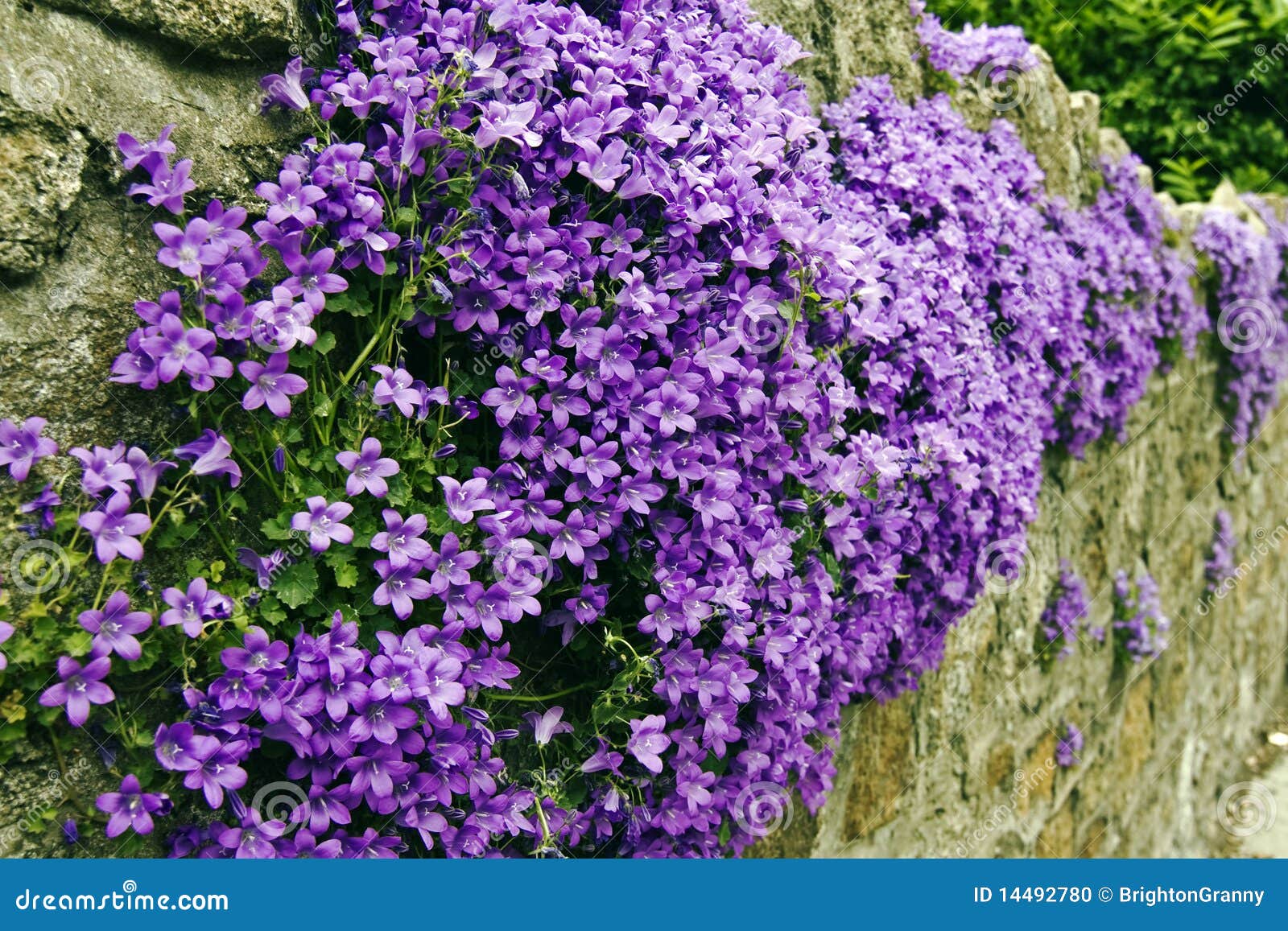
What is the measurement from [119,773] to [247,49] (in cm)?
117

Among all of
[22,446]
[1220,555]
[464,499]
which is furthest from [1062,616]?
[22,446]

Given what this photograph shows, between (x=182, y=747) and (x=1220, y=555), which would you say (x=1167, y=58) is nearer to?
(x=1220, y=555)

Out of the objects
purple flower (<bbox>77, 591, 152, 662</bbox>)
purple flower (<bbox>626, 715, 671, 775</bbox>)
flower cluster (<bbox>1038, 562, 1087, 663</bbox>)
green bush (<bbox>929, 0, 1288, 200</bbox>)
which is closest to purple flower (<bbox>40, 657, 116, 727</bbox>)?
purple flower (<bbox>77, 591, 152, 662</bbox>)

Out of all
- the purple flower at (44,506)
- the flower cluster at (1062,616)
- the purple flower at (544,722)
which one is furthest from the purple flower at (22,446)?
the flower cluster at (1062,616)

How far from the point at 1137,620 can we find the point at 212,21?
4.35m

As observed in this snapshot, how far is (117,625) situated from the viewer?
1489 millimetres

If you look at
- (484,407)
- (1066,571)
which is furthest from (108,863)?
(1066,571)

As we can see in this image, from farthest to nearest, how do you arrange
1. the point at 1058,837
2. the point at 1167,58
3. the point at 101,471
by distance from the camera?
the point at 1167,58, the point at 1058,837, the point at 101,471

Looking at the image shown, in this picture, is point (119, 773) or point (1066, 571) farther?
point (1066, 571)

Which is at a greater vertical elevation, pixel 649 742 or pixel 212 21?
pixel 212 21

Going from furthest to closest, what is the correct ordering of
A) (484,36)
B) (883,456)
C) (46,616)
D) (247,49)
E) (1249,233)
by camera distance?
1. (1249,233)
2. (883,456)
3. (484,36)
4. (247,49)
5. (46,616)

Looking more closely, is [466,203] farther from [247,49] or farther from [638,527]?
[638,527]

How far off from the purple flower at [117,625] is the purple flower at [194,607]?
3cm

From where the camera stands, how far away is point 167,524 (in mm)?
1594
